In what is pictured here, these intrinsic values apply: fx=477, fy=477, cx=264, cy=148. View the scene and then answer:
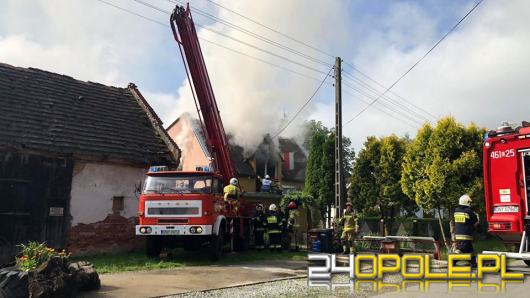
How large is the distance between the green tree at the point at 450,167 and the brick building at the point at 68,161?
339 inches

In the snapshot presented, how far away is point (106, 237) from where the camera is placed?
13.3 metres

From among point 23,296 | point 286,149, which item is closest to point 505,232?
point 23,296

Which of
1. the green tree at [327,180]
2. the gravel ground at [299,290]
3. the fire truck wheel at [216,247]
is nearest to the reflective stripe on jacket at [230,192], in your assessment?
the fire truck wheel at [216,247]

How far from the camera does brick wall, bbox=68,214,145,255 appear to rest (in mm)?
12656

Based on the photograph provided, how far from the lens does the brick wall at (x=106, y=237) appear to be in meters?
12.7

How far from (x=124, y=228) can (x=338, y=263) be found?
21.3 ft

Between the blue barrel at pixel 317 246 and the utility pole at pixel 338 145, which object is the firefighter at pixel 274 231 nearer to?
the blue barrel at pixel 317 246

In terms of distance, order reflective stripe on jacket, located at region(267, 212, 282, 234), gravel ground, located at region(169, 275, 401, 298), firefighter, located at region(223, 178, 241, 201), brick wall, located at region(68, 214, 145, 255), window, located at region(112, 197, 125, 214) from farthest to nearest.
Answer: reflective stripe on jacket, located at region(267, 212, 282, 234) → window, located at region(112, 197, 125, 214) → firefighter, located at region(223, 178, 241, 201) → brick wall, located at region(68, 214, 145, 255) → gravel ground, located at region(169, 275, 401, 298)

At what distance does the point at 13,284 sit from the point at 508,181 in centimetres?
939

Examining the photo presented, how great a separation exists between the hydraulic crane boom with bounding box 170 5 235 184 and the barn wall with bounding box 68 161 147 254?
95.3 inches

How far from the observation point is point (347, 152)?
39781mm

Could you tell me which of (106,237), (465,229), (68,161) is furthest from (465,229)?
(68,161)

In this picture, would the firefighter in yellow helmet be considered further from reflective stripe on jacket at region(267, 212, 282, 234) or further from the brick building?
the brick building

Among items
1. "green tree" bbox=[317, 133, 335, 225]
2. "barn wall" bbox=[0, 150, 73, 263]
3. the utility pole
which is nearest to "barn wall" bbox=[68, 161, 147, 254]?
"barn wall" bbox=[0, 150, 73, 263]
